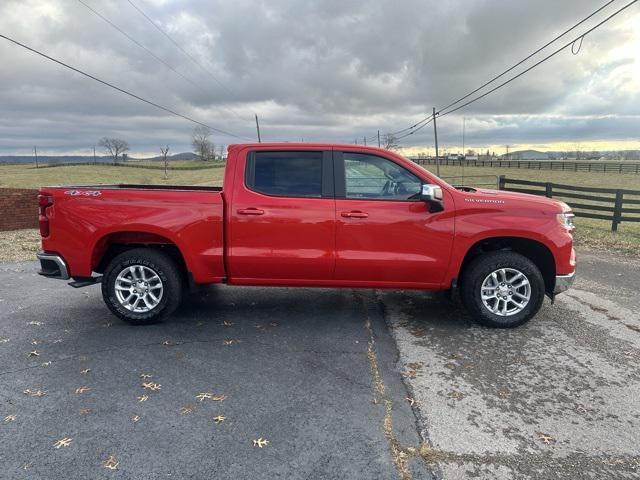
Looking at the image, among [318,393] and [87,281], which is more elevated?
[87,281]

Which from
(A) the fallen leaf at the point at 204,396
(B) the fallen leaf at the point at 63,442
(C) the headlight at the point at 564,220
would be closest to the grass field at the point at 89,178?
(C) the headlight at the point at 564,220

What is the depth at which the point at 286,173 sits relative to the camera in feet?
14.7

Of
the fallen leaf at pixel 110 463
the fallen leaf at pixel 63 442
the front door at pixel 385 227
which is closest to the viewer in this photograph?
the fallen leaf at pixel 110 463

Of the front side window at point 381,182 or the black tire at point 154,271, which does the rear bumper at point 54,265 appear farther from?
the front side window at point 381,182

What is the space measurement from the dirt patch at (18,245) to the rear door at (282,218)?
6209 millimetres

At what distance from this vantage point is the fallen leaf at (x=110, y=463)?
2.43 m

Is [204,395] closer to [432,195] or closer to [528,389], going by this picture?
[528,389]

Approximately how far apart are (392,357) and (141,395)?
2088mm

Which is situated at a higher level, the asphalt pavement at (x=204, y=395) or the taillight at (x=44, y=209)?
the taillight at (x=44, y=209)

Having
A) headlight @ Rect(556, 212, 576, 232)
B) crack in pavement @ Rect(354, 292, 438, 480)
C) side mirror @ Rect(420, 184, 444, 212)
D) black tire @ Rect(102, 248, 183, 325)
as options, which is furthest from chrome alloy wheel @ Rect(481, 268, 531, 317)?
black tire @ Rect(102, 248, 183, 325)

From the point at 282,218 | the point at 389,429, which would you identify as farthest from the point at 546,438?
the point at 282,218

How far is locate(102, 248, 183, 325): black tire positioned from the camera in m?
4.46

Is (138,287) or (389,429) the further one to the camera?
(138,287)

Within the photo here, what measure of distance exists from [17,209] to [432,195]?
12.8 metres
